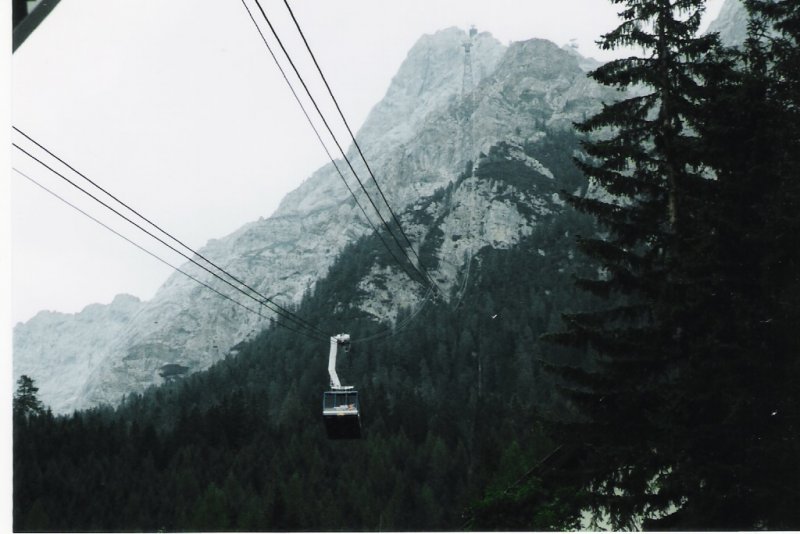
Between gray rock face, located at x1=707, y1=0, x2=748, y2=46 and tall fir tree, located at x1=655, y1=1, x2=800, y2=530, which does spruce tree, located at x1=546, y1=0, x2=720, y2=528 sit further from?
gray rock face, located at x1=707, y1=0, x2=748, y2=46

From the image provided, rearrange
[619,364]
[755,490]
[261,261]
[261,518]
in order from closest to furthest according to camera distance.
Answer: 1. [755,490]
2. [619,364]
3. [261,518]
4. [261,261]

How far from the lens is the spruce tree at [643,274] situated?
29.2 feet

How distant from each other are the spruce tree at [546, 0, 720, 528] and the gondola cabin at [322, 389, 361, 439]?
6.84m

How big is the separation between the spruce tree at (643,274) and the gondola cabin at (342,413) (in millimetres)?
6840

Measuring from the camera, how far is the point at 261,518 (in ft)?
163

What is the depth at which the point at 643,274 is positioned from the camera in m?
9.65

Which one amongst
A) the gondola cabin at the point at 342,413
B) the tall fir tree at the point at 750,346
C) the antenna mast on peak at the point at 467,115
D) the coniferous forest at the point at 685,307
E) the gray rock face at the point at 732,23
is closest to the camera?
the tall fir tree at the point at 750,346

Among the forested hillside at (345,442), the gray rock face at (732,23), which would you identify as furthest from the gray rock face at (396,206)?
the gray rock face at (732,23)

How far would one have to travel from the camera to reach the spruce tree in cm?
889

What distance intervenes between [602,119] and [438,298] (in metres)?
88.9

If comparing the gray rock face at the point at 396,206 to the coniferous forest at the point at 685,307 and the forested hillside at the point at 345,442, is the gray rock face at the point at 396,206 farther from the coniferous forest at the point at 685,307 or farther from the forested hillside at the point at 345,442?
the coniferous forest at the point at 685,307

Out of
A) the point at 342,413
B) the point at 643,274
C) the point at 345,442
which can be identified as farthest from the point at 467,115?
the point at 643,274

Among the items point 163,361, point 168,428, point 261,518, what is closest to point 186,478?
point 261,518

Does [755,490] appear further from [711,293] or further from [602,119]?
[602,119]
